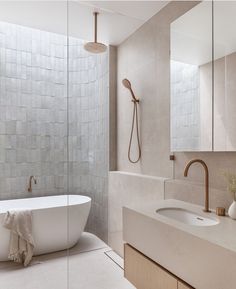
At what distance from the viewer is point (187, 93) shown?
2012mm

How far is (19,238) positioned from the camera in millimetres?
2551

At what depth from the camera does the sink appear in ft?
5.39

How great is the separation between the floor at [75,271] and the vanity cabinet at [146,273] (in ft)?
2.13

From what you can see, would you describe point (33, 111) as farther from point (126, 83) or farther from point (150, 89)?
point (150, 89)

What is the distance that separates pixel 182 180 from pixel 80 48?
1649 millimetres

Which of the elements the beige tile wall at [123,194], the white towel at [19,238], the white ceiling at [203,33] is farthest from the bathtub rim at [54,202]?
the white ceiling at [203,33]

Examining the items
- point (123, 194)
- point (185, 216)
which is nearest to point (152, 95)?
point (123, 194)

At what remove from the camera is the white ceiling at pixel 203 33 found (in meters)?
1.68

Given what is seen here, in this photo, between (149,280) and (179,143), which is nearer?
(149,280)

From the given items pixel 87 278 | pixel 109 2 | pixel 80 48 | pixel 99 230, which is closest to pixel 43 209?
pixel 99 230

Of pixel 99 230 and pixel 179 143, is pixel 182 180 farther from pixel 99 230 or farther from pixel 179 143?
pixel 99 230

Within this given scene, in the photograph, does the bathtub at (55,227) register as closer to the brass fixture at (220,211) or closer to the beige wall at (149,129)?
the beige wall at (149,129)

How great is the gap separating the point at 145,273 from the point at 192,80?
1492mm

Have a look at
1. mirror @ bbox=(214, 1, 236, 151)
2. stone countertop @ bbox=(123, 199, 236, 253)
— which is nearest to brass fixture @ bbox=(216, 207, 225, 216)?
stone countertop @ bbox=(123, 199, 236, 253)
